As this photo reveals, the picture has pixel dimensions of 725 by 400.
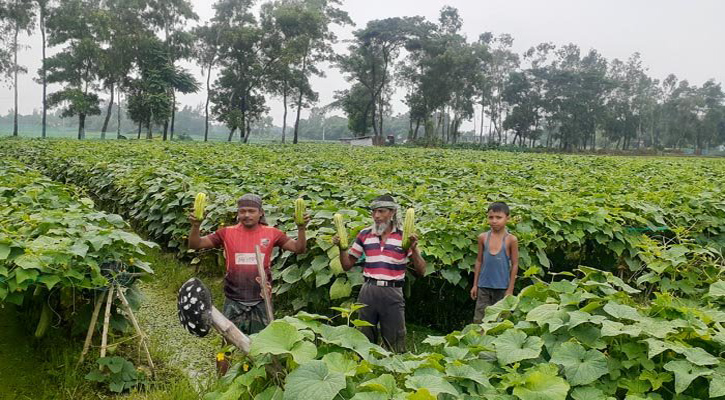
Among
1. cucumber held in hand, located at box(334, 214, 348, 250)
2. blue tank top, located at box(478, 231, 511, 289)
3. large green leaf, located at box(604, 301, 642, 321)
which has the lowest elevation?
blue tank top, located at box(478, 231, 511, 289)

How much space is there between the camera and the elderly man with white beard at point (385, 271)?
12.4ft

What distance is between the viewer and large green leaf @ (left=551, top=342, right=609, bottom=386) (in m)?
2.02

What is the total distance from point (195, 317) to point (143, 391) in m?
2.08

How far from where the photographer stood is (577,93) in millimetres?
61375

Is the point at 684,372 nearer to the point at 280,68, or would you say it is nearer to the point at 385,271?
the point at 385,271

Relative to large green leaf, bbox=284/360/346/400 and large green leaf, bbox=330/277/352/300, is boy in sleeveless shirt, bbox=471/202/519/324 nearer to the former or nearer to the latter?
large green leaf, bbox=330/277/352/300

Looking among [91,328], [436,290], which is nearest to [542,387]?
[91,328]

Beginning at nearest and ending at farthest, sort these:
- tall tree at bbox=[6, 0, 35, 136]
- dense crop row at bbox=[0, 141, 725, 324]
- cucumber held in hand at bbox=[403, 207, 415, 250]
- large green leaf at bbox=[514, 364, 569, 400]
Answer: large green leaf at bbox=[514, 364, 569, 400]
cucumber held in hand at bbox=[403, 207, 415, 250]
dense crop row at bbox=[0, 141, 725, 324]
tall tree at bbox=[6, 0, 35, 136]

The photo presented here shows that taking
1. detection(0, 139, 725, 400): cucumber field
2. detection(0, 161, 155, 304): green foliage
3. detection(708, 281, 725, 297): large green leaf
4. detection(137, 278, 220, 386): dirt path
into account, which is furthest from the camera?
detection(137, 278, 220, 386): dirt path

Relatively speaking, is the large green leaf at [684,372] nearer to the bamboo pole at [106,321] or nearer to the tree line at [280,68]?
the bamboo pole at [106,321]

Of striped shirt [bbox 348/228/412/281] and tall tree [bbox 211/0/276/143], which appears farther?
tall tree [bbox 211/0/276/143]

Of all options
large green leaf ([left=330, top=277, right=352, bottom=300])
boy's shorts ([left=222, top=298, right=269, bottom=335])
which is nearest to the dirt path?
boy's shorts ([left=222, top=298, right=269, bottom=335])

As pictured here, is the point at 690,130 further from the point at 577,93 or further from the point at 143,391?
the point at 143,391

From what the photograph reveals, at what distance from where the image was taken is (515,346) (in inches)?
87.8
